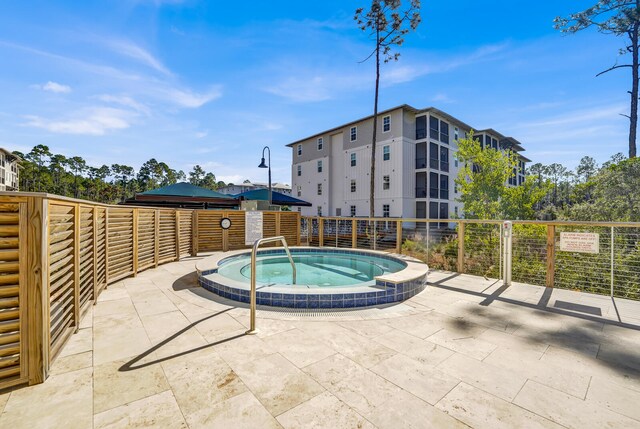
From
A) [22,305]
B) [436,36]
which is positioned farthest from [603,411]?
[436,36]

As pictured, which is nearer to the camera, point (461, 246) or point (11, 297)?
point (11, 297)

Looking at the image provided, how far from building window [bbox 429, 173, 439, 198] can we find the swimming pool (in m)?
14.0

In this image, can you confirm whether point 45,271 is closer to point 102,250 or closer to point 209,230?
point 102,250

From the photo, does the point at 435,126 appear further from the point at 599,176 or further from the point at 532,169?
the point at 532,169

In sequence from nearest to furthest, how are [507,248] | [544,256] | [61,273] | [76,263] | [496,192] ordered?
[61,273] → [76,263] → [507,248] → [544,256] → [496,192]

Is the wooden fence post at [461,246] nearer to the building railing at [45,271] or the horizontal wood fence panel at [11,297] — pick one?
the building railing at [45,271]

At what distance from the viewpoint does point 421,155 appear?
20141 mm

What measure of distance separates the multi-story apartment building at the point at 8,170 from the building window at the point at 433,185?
4545 centimetres

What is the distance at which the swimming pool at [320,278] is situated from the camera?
14.0ft

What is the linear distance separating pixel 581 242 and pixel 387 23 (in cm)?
1546

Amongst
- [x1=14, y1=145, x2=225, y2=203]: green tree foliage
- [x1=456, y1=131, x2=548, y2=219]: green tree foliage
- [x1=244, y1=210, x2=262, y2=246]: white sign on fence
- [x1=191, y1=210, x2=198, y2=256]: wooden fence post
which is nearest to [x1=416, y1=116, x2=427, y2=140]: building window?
[x1=456, y1=131, x2=548, y2=219]: green tree foliage

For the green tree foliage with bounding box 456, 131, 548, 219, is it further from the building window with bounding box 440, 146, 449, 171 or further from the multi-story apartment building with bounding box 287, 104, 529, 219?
the building window with bounding box 440, 146, 449, 171

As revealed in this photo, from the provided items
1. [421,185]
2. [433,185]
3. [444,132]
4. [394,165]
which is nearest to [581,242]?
[394,165]

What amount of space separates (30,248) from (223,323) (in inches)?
83.7
